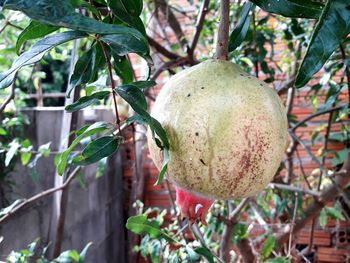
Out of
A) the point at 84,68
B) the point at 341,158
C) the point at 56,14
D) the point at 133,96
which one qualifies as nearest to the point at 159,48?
the point at 84,68

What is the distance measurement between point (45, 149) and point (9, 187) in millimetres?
310

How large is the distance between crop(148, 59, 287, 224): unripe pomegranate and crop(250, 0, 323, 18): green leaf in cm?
9

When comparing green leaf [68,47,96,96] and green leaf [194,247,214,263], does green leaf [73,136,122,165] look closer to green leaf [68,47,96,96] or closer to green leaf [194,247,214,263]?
green leaf [68,47,96,96]

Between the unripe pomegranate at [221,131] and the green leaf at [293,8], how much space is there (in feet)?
0.31

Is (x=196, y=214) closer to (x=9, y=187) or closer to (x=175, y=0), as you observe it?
(x=9, y=187)

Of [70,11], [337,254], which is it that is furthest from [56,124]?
[337,254]

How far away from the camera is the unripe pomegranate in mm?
448

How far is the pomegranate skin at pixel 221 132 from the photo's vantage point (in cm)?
45

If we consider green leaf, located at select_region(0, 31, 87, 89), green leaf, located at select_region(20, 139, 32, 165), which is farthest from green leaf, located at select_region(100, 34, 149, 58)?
green leaf, located at select_region(20, 139, 32, 165)

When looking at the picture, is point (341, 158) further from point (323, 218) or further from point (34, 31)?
point (34, 31)

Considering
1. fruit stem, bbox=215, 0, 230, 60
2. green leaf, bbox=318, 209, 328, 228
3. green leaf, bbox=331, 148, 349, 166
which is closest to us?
fruit stem, bbox=215, 0, 230, 60

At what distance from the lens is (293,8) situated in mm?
413

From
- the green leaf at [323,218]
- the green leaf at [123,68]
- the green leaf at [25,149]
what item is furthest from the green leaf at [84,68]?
the green leaf at [323,218]

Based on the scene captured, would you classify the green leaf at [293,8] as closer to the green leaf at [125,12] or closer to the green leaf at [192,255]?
the green leaf at [125,12]
